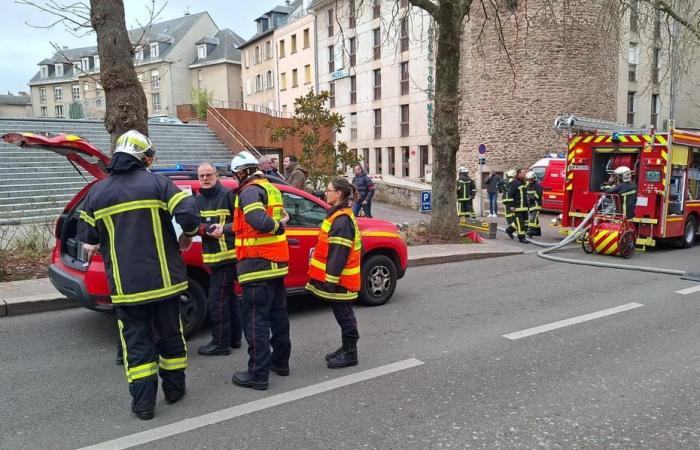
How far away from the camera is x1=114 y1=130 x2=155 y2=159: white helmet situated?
371 cm

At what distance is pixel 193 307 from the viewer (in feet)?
18.1

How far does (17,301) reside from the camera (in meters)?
6.48

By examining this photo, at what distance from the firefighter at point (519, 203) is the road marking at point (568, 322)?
247 inches

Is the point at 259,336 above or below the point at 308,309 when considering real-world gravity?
above

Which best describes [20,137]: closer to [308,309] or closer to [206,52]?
[308,309]

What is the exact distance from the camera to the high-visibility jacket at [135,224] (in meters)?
3.66

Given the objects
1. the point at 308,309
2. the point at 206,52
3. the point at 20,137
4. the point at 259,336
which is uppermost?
the point at 206,52

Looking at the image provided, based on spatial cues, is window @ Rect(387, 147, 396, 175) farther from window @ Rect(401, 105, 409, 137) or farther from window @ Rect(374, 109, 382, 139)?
window @ Rect(401, 105, 409, 137)

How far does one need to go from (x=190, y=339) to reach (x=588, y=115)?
28.0 m

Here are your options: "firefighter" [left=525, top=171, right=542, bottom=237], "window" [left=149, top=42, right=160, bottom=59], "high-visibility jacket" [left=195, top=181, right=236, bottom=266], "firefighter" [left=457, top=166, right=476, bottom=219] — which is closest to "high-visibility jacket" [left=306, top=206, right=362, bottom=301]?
"high-visibility jacket" [left=195, top=181, right=236, bottom=266]

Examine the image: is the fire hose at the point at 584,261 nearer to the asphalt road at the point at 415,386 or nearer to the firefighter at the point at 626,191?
the firefighter at the point at 626,191

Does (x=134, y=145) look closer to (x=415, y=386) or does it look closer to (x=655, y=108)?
(x=415, y=386)

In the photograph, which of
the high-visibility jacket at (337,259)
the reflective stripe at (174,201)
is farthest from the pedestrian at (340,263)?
the reflective stripe at (174,201)

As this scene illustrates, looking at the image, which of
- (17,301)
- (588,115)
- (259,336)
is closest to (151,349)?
(259,336)
